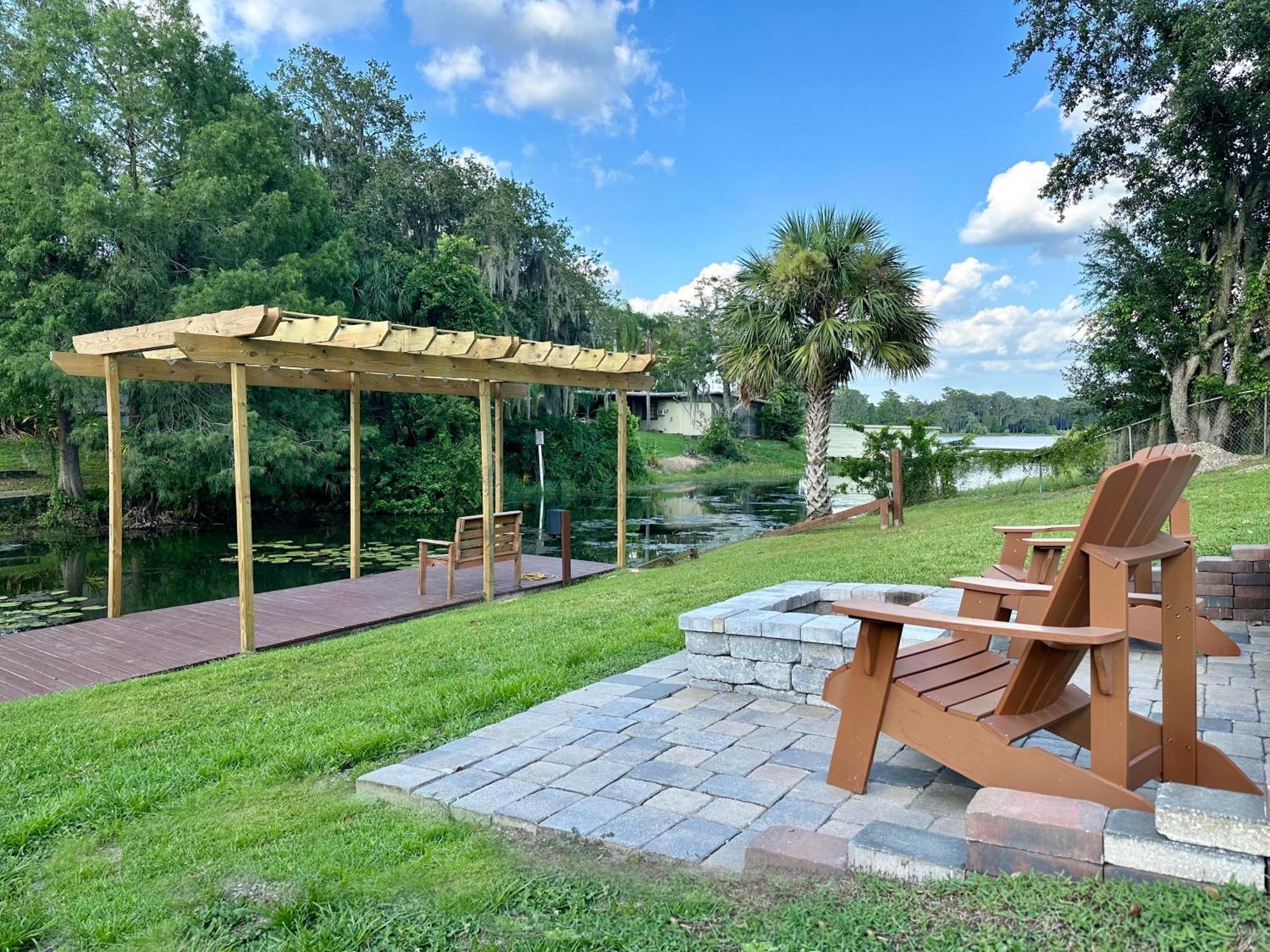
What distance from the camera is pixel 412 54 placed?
96.4 feet

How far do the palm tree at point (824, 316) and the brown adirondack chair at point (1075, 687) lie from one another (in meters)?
12.0

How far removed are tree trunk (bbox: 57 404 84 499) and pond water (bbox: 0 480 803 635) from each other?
2.25 m

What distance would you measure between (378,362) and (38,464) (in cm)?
1954

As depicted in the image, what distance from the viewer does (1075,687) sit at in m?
2.61

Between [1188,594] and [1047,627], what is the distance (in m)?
0.48

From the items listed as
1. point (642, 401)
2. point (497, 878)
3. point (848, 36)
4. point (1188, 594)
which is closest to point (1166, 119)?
point (848, 36)

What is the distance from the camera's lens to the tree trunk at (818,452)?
14945mm

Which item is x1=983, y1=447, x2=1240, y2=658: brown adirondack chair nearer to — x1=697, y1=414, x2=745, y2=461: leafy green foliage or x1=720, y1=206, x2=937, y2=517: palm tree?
x1=720, y1=206, x2=937, y2=517: palm tree

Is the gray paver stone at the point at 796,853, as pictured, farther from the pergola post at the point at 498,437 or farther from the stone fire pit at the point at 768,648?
the pergola post at the point at 498,437

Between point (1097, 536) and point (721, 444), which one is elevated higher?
point (721, 444)

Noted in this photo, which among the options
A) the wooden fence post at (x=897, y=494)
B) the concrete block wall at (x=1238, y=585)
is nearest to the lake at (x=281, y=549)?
the wooden fence post at (x=897, y=494)

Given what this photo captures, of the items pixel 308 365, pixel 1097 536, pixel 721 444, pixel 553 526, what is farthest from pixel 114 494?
pixel 721 444

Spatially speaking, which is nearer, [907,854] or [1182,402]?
[907,854]

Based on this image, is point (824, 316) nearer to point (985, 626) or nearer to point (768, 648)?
point (768, 648)
